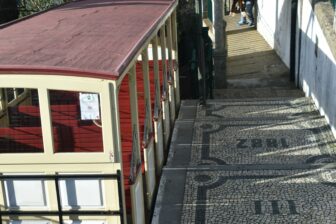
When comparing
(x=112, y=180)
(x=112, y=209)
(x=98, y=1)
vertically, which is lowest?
(x=112, y=209)

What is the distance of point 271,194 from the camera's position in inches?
264

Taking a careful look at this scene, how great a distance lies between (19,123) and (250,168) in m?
3.44

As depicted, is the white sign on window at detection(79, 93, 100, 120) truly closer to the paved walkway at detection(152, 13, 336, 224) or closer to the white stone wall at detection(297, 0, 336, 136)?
the paved walkway at detection(152, 13, 336, 224)

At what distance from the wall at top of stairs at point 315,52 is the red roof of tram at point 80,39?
10.1ft

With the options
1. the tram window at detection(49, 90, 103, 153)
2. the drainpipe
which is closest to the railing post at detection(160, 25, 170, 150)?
the tram window at detection(49, 90, 103, 153)

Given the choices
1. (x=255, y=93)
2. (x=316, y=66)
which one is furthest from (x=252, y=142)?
(x=255, y=93)

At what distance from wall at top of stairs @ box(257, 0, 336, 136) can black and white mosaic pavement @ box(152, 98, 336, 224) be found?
1.43ft

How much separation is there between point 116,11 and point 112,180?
385 centimetres

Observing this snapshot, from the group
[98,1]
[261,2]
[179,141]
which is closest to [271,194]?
[179,141]

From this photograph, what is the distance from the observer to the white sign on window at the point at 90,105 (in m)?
4.40

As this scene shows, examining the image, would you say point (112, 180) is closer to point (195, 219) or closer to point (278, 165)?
point (195, 219)

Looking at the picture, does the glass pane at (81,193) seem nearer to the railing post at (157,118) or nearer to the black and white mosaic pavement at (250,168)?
the black and white mosaic pavement at (250,168)

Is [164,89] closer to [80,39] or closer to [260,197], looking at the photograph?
[260,197]

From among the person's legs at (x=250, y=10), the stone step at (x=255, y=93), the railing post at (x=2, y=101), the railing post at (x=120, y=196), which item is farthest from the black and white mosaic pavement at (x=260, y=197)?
the person's legs at (x=250, y=10)
